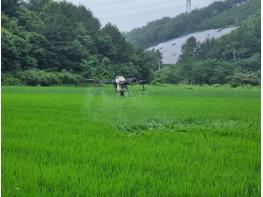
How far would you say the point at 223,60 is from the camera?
108 inches

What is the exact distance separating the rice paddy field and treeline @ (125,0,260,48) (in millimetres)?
322

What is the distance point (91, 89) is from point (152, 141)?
0.51m

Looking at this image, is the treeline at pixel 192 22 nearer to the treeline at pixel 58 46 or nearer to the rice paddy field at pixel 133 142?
the treeline at pixel 58 46

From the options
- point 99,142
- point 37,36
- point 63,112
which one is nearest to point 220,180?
point 99,142

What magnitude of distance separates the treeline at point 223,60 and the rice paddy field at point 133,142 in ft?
0.18

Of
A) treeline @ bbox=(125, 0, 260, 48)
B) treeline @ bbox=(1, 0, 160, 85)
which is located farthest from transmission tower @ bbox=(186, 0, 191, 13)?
treeline @ bbox=(1, 0, 160, 85)

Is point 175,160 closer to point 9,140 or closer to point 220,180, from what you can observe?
point 220,180

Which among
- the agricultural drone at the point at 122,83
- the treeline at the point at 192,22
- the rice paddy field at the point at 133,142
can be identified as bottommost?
the rice paddy field at the point at 133,142

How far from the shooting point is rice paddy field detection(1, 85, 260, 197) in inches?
91.3

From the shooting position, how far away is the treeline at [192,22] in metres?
2.81

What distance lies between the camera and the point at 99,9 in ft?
9.75

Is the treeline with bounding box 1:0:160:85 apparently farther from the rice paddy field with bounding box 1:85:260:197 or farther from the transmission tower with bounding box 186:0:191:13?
the transmission tower with bounding box 186:0:191:13

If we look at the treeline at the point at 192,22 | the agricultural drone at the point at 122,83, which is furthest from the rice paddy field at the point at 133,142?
the treeline at the point at 192,22

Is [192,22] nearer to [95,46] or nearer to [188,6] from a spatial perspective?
[188,6]
